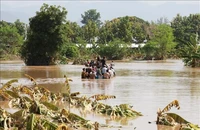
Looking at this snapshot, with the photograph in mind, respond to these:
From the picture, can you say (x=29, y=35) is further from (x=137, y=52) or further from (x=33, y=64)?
(x=137, y=52)

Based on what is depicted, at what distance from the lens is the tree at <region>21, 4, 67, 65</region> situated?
4800 centimetres

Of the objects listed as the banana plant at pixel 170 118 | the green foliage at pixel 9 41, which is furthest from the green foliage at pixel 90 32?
the banana plant at pixel 170 118

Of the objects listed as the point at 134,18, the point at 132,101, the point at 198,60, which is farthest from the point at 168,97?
the point at 134,18

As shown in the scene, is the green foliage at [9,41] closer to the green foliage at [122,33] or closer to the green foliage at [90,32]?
the green foliage at [90,32]

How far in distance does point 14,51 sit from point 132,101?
55.8 m

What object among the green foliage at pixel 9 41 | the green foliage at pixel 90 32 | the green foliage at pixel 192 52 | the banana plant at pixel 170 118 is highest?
the green foliage at pixel 90 32

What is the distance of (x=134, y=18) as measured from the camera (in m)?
99.7

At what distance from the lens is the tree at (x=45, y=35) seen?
4800 cm

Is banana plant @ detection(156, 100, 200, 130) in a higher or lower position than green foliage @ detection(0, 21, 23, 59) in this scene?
lower

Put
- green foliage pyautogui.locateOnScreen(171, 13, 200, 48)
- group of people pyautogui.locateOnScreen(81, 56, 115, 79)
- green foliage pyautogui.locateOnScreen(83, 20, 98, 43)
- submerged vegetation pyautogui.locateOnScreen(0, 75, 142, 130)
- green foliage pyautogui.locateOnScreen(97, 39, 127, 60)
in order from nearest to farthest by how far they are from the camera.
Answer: submerged vegetation pyautogui.locateOnScreen(0, 75, 142, 130) → group of people pyautogui.locateOnScreen(81, 56, 115, 79) → green foliage pyautogui.locateOnScreen(97, 39, 127, 60) → green foliage pyautogui.locateOnScreen(171, 13, 200, 48) → green foliage pyautogui.locateOnScreen(83, 20, 98, 43)

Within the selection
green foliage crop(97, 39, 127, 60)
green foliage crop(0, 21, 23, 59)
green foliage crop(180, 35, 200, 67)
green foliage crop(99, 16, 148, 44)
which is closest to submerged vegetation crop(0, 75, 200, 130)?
green foliage crop(180, 35, 200, 67)

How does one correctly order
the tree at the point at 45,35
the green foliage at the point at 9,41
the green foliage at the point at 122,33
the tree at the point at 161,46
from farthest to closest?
the green foliage at the point at 122,33
the green foliage at the point at 9,41
the tree at the point at 161,46
the tree at the point at 45,35

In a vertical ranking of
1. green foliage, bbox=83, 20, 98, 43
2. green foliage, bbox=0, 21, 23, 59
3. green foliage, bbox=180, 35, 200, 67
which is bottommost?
green foliage, bbox=180, 35, 200, 67

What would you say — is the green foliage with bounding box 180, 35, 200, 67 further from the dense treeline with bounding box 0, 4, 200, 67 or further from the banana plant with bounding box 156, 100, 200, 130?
the banana plant with bounding box 156, 100, 200, 130
